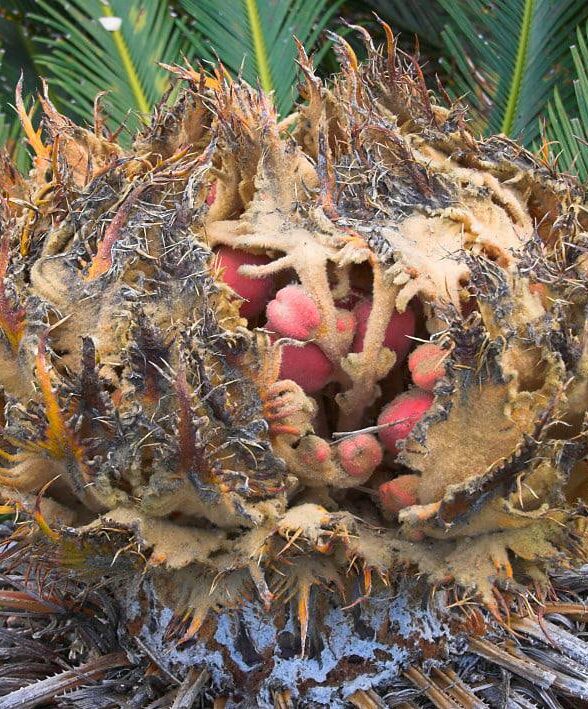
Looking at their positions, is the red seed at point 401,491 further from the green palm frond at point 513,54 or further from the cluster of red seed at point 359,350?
the green palm frond at point 513,54

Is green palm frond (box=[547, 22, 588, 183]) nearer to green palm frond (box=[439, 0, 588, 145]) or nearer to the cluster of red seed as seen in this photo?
green palm frond (box=[439, 0, 588, 145])

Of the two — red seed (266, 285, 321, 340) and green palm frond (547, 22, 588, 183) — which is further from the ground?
green palm frond (547, 22, 588, 183)

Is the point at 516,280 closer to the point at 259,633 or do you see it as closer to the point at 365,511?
the point at 365,511

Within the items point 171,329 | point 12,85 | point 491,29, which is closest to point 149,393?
point 171,329

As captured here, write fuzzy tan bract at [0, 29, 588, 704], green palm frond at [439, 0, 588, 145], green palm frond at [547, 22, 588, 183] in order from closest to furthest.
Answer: fuzzy tan bract at [0, 29, 588, 704], green palm frond at [547, 22, 588, 183], green palm frond at [439, 0, 588, 145]

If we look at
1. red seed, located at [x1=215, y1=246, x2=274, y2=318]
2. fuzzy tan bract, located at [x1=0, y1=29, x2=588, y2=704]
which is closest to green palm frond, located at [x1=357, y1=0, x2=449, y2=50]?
fuzzy tan bract, located at [x1=0, y1=29, x2=588, y2=704]

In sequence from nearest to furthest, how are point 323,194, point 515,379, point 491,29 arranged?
point 515,379
point 323,194
point 491,29

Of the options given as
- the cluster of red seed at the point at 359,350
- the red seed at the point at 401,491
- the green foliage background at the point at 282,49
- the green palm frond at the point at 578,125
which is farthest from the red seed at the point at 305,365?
the green foliage background at the point at 282,49
